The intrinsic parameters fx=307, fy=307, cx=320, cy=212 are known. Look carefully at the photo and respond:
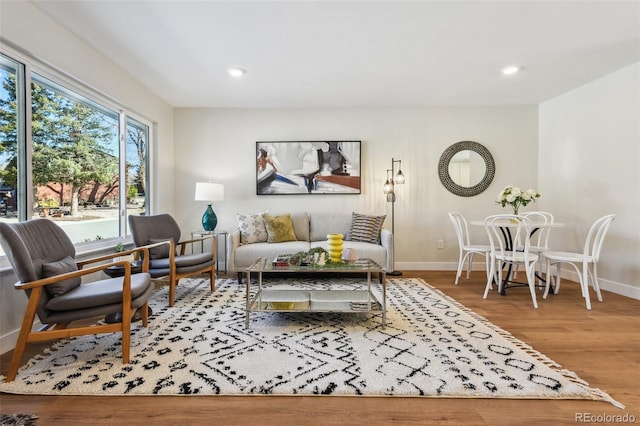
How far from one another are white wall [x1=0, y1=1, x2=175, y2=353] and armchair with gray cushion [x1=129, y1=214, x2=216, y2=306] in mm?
925

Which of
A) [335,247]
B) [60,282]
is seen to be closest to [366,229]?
[335,247]

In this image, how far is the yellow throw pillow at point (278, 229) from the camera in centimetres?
406

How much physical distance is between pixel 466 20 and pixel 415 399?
8.90 ft

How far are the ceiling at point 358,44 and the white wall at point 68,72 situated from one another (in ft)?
0.34

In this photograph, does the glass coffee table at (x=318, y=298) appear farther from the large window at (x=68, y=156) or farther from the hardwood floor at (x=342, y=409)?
the large window at (x=68, y=156)

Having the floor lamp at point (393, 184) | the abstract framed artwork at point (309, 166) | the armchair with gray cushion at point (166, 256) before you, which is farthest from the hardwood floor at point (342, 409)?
the abstract framed artwork at point (309, 166)

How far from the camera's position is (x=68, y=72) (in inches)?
102

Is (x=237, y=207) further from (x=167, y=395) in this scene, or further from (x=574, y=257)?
(x=574, y=257)

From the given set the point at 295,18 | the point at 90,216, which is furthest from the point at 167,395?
the point at 295,18

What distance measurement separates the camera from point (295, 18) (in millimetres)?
2402

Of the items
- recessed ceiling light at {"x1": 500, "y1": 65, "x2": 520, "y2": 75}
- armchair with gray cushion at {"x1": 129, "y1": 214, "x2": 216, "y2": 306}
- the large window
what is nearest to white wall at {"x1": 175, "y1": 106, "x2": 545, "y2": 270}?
the large window

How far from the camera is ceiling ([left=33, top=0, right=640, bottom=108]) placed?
230 cm

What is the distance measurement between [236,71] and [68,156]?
1805 mm

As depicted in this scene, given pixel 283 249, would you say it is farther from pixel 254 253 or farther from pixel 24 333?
pixel 24 333
